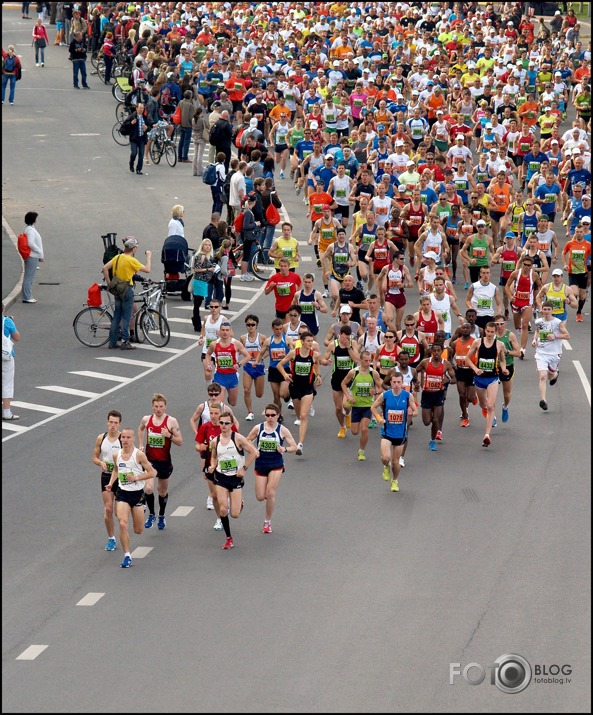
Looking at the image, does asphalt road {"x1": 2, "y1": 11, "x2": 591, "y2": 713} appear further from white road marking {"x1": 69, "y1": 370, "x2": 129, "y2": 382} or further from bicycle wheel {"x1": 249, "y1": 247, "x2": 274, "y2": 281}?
bicycle wheel {"x1": 249, "y1": 247, "x2": 274, "y2": 281}

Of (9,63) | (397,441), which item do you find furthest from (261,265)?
(9,63)

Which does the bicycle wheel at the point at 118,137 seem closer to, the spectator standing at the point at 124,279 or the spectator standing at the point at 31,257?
the spectator standing at the point at 31,257

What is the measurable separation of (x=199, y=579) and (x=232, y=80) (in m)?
28.8

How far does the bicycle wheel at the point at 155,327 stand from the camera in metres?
26.6

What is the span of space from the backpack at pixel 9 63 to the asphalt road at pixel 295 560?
77.2 ft

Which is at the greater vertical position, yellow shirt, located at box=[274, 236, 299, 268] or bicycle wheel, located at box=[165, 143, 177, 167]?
yellow shirt, located at box=[274, 236, 299, 268]

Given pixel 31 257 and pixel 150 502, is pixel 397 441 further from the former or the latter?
pixel 31 257

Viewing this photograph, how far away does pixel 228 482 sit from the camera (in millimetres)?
Answer: 17438

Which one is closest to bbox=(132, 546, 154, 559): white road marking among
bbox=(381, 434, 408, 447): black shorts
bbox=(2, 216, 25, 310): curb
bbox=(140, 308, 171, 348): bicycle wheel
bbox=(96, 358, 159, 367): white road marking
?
bbox=(381, 434, 408, 447): black shorts

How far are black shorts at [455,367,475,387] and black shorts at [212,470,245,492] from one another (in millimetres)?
5424

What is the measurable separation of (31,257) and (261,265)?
5112 millimetres

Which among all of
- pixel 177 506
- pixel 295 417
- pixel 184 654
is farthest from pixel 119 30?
pixel 184 654

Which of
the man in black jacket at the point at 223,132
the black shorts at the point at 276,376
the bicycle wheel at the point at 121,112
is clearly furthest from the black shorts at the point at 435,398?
the bicycle wheel at the point at 121,112

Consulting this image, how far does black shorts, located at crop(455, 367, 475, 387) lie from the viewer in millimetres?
21781
